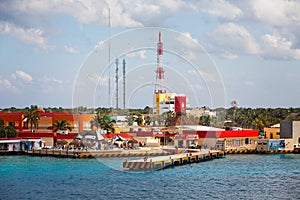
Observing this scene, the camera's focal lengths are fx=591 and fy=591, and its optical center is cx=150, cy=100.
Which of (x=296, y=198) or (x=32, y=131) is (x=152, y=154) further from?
(x=296, y=198)

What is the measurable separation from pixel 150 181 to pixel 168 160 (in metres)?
7.66

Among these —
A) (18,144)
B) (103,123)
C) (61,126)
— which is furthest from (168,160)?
(103,123)

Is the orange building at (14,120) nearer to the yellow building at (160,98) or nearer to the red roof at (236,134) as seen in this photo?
the red roof at (236,134)

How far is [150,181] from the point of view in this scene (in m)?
25.4

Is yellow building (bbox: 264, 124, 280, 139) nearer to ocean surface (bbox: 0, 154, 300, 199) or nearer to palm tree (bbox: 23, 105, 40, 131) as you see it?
ocean surface (bbox: 0, 154, 300, 199)

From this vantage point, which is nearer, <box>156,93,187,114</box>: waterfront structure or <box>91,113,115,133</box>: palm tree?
<box>91,113,115,133</box>: palm tree

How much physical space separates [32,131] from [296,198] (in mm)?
31710

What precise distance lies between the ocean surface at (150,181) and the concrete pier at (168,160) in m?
0.77

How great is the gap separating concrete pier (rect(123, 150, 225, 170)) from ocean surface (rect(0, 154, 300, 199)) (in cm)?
77

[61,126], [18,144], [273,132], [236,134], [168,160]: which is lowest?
[168,160]

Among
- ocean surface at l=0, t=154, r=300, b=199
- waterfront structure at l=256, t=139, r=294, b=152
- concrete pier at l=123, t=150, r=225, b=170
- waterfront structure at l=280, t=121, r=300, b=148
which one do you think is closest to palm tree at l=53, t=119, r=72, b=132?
ocean surface at l=0, t=154, r=300, b=199

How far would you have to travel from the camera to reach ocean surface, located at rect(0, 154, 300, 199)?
21391mm

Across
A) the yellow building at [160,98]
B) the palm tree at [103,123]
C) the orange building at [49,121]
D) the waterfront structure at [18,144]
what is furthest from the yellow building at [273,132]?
the yellow building at [160,98]

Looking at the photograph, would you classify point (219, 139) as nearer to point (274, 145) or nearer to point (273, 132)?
point (274, 145)
